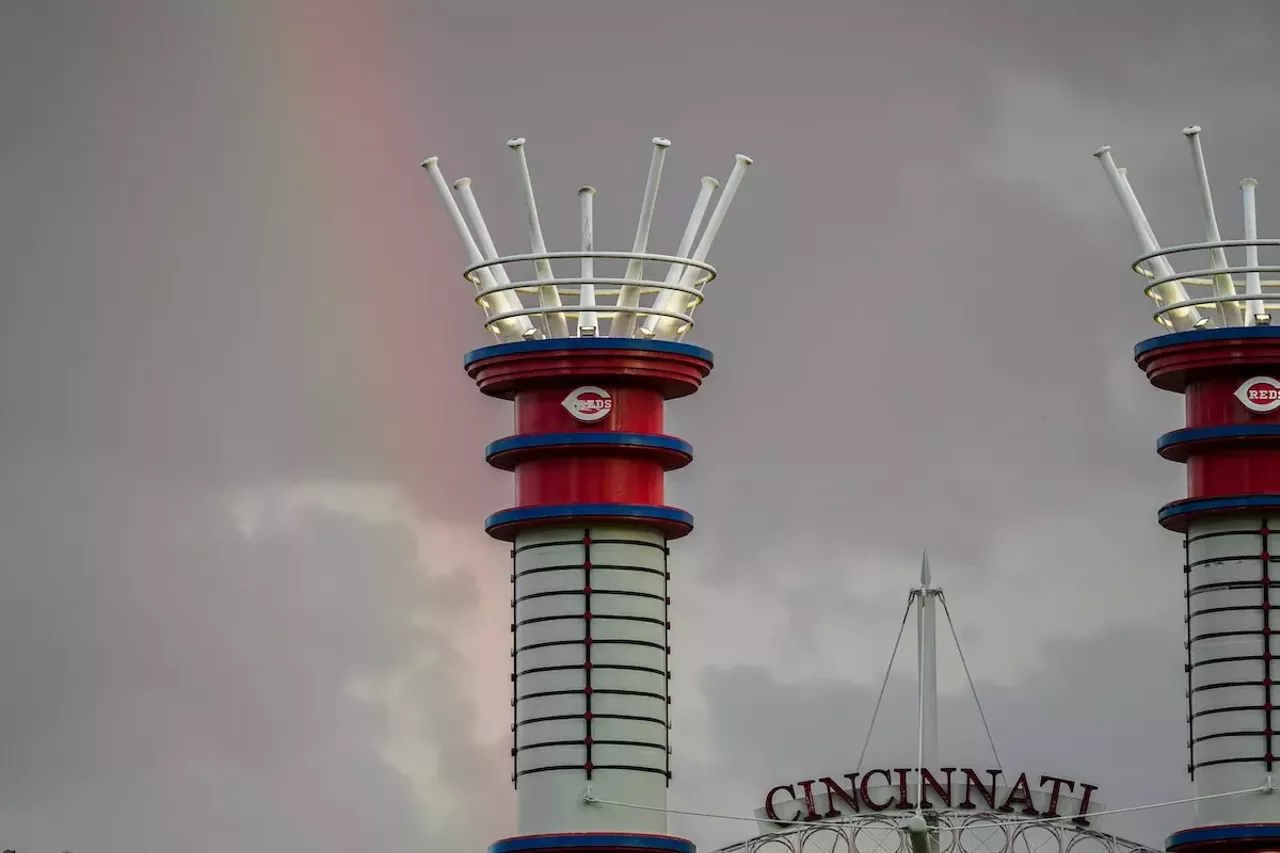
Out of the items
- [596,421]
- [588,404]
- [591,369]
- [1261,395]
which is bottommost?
[596,421]

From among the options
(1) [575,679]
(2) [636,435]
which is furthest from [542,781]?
(2) [636,435]

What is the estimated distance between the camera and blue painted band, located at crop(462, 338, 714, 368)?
106m

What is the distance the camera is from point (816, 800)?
104 meters

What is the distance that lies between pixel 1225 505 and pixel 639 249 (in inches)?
641

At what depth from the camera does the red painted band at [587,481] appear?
106 metres

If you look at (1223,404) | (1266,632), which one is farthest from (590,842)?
(1223,404)

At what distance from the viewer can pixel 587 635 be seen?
105 meters

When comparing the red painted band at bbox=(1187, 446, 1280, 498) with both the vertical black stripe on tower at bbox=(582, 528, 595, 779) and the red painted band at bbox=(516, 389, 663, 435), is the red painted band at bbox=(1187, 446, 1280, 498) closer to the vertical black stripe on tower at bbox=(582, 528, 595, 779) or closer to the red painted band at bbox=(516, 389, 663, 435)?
the red painted band at bbox=(516, 389, 663, 435)

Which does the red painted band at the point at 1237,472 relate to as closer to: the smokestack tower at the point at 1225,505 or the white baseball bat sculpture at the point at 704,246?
the smokestack tower at the point at 1225,505

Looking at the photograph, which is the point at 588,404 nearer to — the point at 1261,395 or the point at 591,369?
the point at 591,369

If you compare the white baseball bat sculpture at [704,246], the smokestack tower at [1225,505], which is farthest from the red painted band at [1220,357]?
the white baseball bat sculpture at [704,246]

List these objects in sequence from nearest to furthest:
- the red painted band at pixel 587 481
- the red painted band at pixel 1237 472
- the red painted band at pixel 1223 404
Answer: the red painted band at pixel 587 481 → the red painted band at pixel 1237 472 → the red painted band at pixel 1223 404

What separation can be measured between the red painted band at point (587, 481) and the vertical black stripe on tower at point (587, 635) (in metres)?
1.09

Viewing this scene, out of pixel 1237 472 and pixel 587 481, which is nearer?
pixel 587 481
